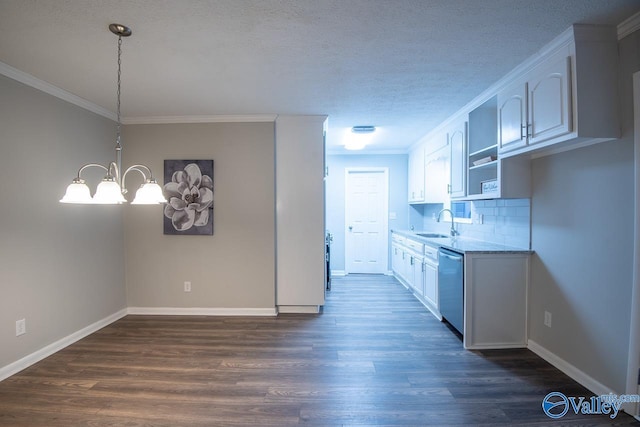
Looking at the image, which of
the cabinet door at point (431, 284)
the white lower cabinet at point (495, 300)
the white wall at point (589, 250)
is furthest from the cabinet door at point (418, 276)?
the white wall at point (589, 250)

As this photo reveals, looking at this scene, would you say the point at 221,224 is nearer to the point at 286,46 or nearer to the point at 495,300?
the point at 286,46

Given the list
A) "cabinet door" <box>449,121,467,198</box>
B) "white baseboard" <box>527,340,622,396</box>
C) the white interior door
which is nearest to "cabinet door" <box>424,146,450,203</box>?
"cabinet door" <box>449,121,467,198</box>

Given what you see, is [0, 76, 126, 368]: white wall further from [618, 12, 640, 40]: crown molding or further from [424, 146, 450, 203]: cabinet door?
[618, 12, 640, 40]: crown molding

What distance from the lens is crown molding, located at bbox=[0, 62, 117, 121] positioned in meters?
2.33

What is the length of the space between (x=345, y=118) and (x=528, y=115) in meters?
1.97

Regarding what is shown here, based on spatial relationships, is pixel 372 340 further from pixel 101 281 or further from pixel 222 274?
pixel 101 281

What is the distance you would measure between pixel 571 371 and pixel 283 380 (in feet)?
7.36

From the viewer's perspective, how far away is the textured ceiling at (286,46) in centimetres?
169

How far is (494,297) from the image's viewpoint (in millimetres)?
2719

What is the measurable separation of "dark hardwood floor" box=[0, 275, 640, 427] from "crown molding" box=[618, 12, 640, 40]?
8.04ft

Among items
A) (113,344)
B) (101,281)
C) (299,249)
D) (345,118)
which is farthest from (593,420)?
(101,281)

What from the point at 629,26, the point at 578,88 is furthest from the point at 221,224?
the point at 629,26

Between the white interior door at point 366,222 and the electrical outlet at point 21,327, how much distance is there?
14.8 ft

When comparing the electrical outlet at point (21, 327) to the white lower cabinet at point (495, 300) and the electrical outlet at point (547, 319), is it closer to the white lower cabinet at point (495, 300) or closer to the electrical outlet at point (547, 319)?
the white lower cabinet at point (495, 300)
